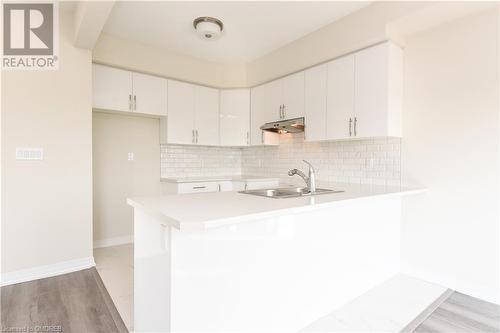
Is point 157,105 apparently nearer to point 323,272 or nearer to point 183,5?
point 183,5

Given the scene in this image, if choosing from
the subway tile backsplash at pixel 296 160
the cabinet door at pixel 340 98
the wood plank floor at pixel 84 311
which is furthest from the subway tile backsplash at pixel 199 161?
the cabinet door at pixel 340 98

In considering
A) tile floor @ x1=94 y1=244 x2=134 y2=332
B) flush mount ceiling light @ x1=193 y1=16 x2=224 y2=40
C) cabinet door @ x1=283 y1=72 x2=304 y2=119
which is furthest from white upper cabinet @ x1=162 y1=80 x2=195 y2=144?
tile floor @ x1=94 y1=244 x2=134 y2=332

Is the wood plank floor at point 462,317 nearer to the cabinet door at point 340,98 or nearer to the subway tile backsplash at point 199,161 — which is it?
the cabinet door at point 340,98

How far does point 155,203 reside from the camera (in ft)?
5.17

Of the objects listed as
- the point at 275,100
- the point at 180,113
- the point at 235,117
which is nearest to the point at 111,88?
the point at 180,113

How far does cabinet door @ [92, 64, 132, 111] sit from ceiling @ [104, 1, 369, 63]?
1.41ft

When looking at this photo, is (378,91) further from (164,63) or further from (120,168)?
(120,168)

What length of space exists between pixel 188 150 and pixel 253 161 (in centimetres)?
107

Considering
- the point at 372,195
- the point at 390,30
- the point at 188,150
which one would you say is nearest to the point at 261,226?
the point at 372,195

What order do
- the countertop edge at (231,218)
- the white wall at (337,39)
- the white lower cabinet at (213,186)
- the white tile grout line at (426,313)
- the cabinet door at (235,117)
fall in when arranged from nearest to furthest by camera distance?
the countertop edge at (231,218) < the white tile grout line at (426,313) < the white wall at (337,39) < the white lower cabinet at (213,186) < the cabinet door at (235,117)

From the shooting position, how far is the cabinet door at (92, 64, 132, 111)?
3.12m

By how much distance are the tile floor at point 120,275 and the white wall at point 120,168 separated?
317 mm

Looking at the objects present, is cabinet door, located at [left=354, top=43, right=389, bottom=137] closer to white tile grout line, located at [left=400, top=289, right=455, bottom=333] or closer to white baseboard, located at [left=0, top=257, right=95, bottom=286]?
white tile grout line, located at [left=400, top=289, right=455, bottom=333]

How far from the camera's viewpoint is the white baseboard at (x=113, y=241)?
3.53 m
